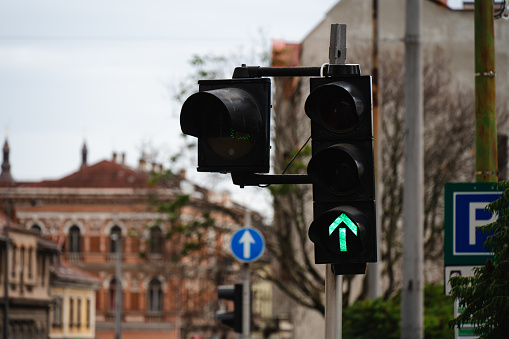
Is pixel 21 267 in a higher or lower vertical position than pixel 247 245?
higher

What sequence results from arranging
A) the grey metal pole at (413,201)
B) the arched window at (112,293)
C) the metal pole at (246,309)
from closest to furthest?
the grey metal pole at (413,201) → the metal pole at (246,309) → the arched window at (112,293)

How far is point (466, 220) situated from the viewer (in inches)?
439

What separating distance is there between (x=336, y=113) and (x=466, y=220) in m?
3.53

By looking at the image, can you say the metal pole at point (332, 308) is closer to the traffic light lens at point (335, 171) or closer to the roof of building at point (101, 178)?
the traffic light lens at point (335, 171)

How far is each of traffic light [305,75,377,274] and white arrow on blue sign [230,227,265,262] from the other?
1487 centimetres

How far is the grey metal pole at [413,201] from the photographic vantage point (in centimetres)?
1798

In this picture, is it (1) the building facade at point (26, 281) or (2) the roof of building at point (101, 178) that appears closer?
(1) the building facade at point (26, 281)

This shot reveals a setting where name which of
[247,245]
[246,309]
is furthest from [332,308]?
[247,245]

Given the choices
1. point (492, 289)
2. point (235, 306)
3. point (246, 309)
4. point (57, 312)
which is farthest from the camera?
point (57, 312)

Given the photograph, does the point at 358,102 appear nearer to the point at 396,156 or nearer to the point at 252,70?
the point at 252,70

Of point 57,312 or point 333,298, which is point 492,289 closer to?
point 333,298

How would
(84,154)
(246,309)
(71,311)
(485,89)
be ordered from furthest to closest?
(84,154) → (71,311) → (246,309) → (485,89)

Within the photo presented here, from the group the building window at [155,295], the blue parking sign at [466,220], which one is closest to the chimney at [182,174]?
the blue parking sign at [466,220]

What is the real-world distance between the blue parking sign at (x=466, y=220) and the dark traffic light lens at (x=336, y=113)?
3.37 metres
